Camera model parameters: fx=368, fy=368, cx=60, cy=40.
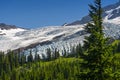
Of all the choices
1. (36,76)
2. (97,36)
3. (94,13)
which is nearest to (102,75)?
(97,36)

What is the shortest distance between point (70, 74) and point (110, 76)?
6698 inches

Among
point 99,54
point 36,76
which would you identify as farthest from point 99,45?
point 36,76

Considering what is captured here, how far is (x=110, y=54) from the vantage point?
30297 millimetres

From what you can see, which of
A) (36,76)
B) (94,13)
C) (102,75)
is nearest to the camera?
(102,75)

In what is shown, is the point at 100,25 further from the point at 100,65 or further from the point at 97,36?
the point at 100,65

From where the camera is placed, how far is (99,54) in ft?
98.5

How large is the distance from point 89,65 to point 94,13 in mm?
4631

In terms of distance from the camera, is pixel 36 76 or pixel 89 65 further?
pixel 36 76

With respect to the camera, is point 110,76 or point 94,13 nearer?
point 110,76

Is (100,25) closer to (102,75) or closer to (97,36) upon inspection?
(97,36)

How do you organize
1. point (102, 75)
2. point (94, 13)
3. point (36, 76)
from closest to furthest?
point (102, 75) → point (94, 13) → point (36, 76)

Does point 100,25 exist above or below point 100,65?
above

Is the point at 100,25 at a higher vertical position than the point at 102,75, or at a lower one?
higher

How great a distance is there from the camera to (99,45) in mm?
30172
